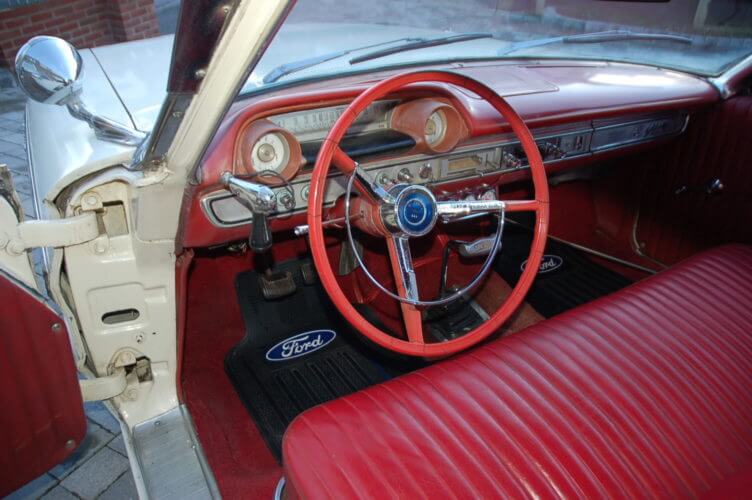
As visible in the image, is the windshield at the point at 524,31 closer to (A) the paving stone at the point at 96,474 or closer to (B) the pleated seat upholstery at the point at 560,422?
(B) the pleated seat upholstery at the point at 560,422

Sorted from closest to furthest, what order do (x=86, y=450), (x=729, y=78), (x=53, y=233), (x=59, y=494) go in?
(x=53, y=233) → (x=59, y=494) → (x=86, y=450) → (x=729, y=78)

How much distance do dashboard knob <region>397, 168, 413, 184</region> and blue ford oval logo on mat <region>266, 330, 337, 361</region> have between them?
3.19 feet

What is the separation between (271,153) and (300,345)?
43.1 inches

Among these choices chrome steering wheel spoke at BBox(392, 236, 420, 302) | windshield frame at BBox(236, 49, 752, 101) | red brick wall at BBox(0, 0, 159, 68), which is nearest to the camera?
chrome steering wheel spoke at BBox(392, 236, 420, 302)

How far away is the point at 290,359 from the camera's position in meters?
2.37

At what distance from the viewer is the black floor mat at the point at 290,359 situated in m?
2.17

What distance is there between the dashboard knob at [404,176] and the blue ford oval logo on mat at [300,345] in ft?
3.19

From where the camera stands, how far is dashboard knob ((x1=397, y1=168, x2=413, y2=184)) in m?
1.77

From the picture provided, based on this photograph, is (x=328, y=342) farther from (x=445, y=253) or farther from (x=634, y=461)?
(x=634, y=461)

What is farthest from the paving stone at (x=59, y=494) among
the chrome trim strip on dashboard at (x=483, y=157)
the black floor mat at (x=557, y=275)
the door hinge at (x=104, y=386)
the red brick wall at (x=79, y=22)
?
the red brick wall at (x=79, y=22)

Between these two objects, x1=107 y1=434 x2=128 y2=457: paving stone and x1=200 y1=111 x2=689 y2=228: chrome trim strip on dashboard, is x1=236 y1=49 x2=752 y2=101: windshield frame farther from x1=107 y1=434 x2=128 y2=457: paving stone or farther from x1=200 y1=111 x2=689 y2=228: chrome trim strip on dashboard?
x1=107 y1=434 x2=128 y2=457: paving stone

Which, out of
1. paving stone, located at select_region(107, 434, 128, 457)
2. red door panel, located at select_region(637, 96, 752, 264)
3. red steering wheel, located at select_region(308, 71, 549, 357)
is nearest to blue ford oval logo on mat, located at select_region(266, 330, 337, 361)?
paving stone, located at select_region(107, 434, 128, 457)

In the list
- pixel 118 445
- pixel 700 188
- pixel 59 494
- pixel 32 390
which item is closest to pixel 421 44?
pixel 700 188

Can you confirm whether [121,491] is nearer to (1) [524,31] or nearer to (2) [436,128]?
(2) [436,128]
